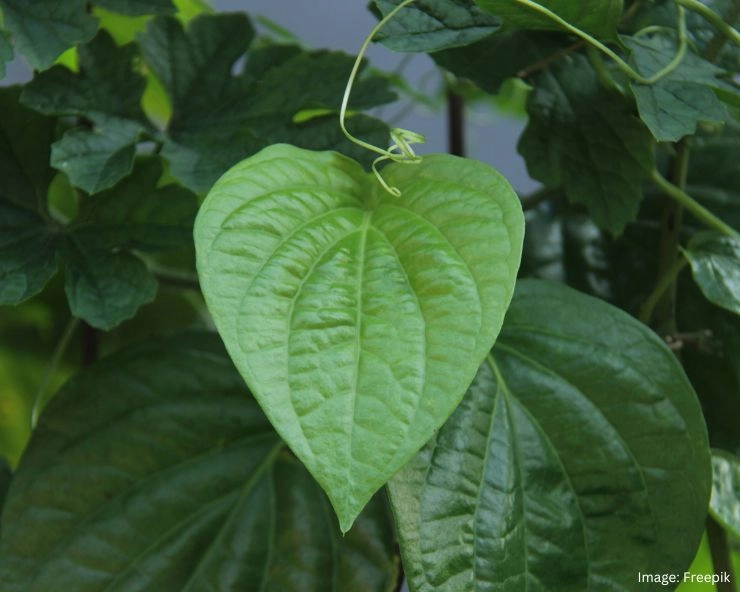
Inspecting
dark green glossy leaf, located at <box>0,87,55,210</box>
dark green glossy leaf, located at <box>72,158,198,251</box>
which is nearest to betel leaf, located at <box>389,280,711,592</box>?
dark green glossy leaf, located at <box>72,158,198,251</box>

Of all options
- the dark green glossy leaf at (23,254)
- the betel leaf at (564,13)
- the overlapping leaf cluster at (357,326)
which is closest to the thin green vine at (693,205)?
the overlapping leaf cluster at (357,326)

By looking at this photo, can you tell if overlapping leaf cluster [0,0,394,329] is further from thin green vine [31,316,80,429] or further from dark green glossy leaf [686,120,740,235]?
dark green glossy leaf [686,120,740,235]

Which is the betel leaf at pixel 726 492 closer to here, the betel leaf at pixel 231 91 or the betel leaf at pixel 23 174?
the betel leaf at pixel 231 91

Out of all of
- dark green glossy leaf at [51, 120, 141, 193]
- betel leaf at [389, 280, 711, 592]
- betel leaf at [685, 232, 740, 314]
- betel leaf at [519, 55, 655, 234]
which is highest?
betel leaf at [519, 55, 655, 234]

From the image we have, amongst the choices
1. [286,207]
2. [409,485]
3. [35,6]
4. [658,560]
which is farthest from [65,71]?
[658,560]

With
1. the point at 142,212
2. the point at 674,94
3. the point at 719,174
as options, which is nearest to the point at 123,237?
the point at 142,212

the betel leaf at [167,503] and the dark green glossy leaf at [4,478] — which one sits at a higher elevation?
the betel leaf at [167,503]
